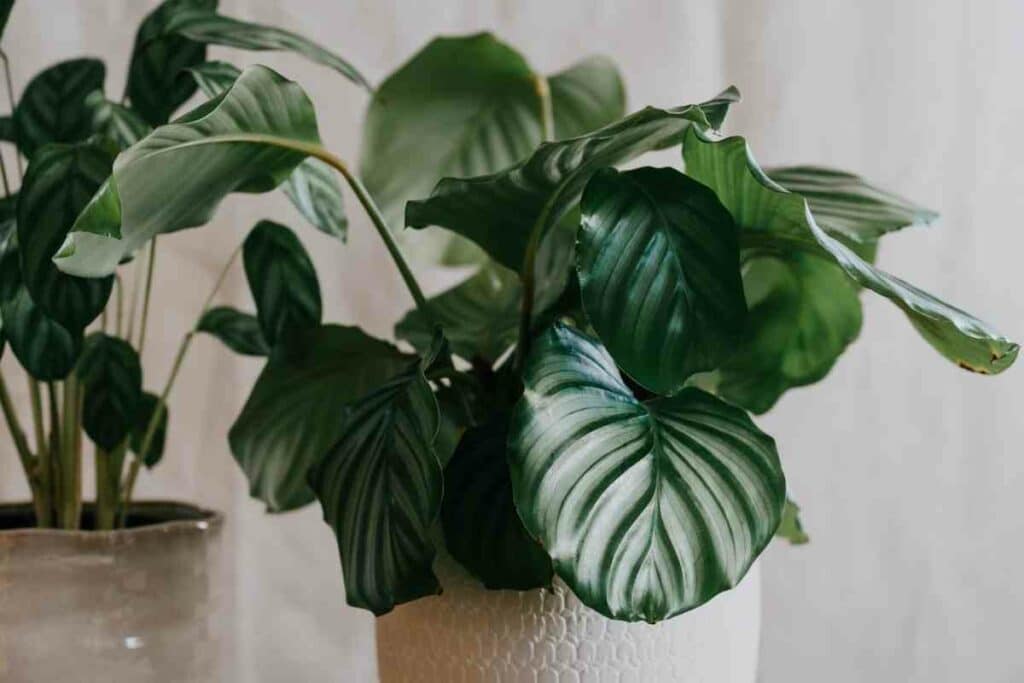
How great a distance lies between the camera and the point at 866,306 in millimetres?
1158

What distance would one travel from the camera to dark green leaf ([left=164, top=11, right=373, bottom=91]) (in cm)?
81

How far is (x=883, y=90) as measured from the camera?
3.74ft

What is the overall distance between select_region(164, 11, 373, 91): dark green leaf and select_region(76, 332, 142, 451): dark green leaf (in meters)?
0.21

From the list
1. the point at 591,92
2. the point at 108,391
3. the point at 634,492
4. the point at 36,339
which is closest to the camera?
the point at 634,492

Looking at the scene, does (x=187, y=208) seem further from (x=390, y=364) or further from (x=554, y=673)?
(x=554, y=673)

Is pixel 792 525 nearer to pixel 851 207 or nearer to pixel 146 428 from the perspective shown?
pixel 851 207

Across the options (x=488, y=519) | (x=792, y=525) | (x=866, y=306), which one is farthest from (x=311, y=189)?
(x=866, y=306)

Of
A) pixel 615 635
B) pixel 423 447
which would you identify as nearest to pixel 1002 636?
pixel 615 635

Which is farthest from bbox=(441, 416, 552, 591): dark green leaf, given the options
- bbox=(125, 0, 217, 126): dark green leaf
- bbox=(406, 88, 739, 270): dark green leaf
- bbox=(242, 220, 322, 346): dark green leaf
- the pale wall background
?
the pale wall background

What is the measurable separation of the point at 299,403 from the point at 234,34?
0.81 feet

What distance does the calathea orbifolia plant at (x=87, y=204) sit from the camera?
69cm

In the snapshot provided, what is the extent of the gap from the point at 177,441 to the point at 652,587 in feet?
2.50

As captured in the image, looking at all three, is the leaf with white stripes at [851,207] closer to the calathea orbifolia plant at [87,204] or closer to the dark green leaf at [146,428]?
the calathea orbifolia plant at [87,204]

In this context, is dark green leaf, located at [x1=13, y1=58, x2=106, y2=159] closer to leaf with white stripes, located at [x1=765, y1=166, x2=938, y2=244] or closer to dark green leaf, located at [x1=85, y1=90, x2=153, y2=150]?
dark green leaf, located at [x1=85, y1=90, x2=153, y2=150]
